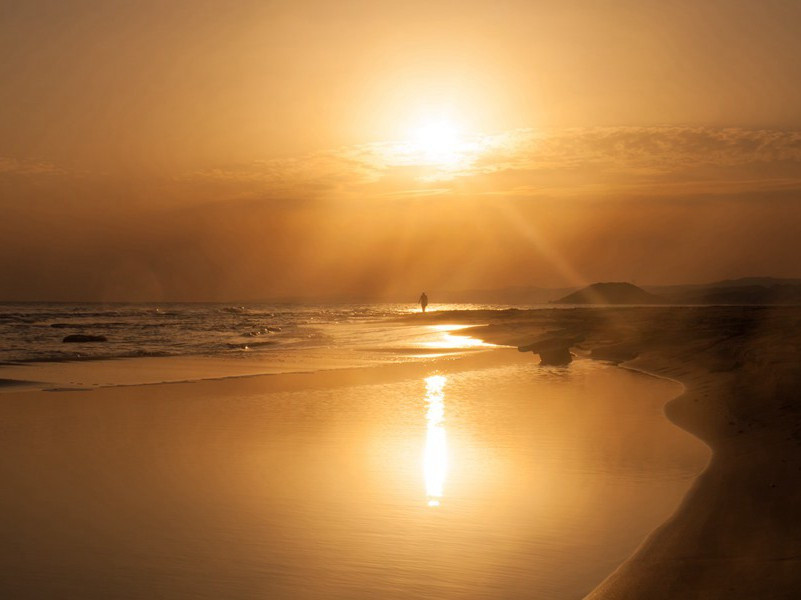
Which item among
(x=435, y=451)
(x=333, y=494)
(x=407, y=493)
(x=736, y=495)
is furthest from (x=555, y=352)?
(x=333, y=494)

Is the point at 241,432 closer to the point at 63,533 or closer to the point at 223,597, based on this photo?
the point at 63,533

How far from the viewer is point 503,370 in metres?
23.8

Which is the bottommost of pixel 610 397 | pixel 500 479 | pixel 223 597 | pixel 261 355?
pixel 223 597

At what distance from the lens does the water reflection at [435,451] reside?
8.73m

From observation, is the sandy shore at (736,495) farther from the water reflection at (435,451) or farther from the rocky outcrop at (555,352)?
the rocky outcrop at (555,352)

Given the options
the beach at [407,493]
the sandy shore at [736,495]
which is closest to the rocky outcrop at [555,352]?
the sandy shore at [736,495]

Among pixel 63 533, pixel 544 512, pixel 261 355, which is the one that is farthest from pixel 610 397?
pixel 261 355

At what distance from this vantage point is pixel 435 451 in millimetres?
10867

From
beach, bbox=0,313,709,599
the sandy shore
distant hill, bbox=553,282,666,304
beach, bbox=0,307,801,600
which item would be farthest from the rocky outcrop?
distant hill, bbox=553,282,666,304

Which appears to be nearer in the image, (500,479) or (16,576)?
(16,576)

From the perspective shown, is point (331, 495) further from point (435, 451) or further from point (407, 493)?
point (435, 451)

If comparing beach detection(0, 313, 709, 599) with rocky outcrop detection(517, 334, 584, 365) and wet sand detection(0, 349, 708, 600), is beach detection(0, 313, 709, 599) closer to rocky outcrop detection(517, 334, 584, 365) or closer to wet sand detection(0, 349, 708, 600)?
wet sand detection(0, 349, 708, 600)

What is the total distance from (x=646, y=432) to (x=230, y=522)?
7.62 meters

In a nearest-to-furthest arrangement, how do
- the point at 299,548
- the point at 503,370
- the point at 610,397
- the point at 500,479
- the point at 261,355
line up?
the point at 299,548 → the point at 500,479 → the point at 610,397 → the point at 503,370 → the point at 261,355
